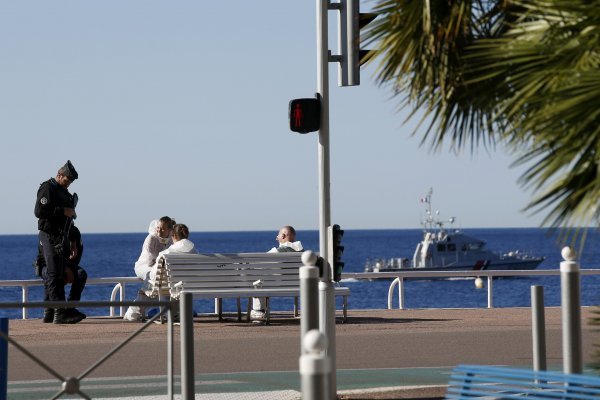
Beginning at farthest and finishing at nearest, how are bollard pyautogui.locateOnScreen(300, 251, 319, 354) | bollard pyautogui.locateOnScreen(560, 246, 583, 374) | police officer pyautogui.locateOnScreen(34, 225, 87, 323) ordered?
police officer pyautogui.locateOnScreen(34, 225, 87, 323) → bollard pyautogui.locateOnScreen(560, 246, 583, 374) → bollard pyautogui.locateOnScreen(300, 251, 319, 354)

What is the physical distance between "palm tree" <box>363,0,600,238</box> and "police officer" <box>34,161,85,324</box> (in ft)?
31.2

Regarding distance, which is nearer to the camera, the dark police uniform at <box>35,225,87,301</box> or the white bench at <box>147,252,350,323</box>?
the white bench at <box>147,252,350,323</box>

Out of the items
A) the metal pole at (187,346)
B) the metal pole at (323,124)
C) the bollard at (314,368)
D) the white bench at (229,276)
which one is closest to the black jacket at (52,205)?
the white bench at (229,276)

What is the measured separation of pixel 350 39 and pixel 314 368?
6.25 meters

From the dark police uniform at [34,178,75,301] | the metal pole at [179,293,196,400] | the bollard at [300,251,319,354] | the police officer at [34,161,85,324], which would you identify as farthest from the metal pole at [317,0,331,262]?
the dark police uniform at [34,178,75,301]

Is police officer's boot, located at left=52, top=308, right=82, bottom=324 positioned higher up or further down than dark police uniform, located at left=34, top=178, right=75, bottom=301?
further down

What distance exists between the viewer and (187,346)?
9961mm

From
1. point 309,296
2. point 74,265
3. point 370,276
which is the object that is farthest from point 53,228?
point 309,296

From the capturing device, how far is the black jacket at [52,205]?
1834cm

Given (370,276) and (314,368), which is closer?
(314,368)

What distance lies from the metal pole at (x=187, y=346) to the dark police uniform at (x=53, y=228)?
867cm

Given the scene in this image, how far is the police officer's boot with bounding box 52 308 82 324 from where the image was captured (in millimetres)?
19031

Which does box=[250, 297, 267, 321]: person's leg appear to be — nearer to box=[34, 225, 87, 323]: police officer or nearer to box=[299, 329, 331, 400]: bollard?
box=[34, 225, 87, 323]: police officer

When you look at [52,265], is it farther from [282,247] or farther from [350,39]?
[350,39]
